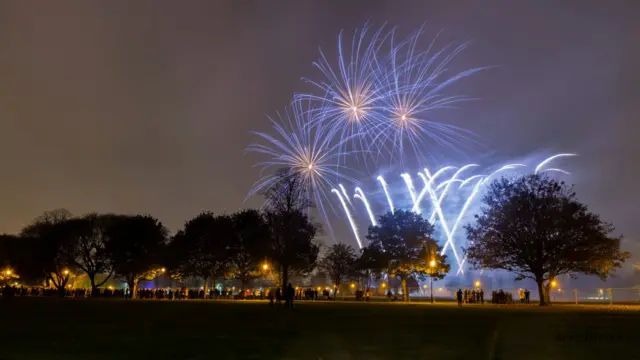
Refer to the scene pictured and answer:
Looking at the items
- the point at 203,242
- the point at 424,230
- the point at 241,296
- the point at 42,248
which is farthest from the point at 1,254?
the point at 424,230

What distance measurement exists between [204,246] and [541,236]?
48068 mm

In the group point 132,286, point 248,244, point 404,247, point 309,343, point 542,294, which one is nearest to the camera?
point 309,343

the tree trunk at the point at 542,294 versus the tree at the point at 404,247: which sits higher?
the tree at the point at 404,247

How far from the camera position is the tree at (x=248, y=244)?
255 ft

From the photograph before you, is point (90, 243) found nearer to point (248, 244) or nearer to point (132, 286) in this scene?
point (132, 286)

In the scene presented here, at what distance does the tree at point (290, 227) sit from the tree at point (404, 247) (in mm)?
10089

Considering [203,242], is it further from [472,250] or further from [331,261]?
[331,261]

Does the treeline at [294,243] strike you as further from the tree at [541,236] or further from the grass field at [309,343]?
the grass field at [309,343]

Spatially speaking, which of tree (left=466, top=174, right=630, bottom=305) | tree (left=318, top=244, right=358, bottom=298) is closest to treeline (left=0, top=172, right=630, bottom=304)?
tree (left=466, top=174, right=630, bottom=305)

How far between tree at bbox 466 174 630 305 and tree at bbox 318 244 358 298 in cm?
5526

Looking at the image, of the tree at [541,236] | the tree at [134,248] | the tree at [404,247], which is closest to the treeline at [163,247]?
the tree at [134,248]

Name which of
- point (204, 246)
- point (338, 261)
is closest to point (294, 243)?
point (204, 246)

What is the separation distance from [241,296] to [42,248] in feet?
118

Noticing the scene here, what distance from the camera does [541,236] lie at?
2232 inches
